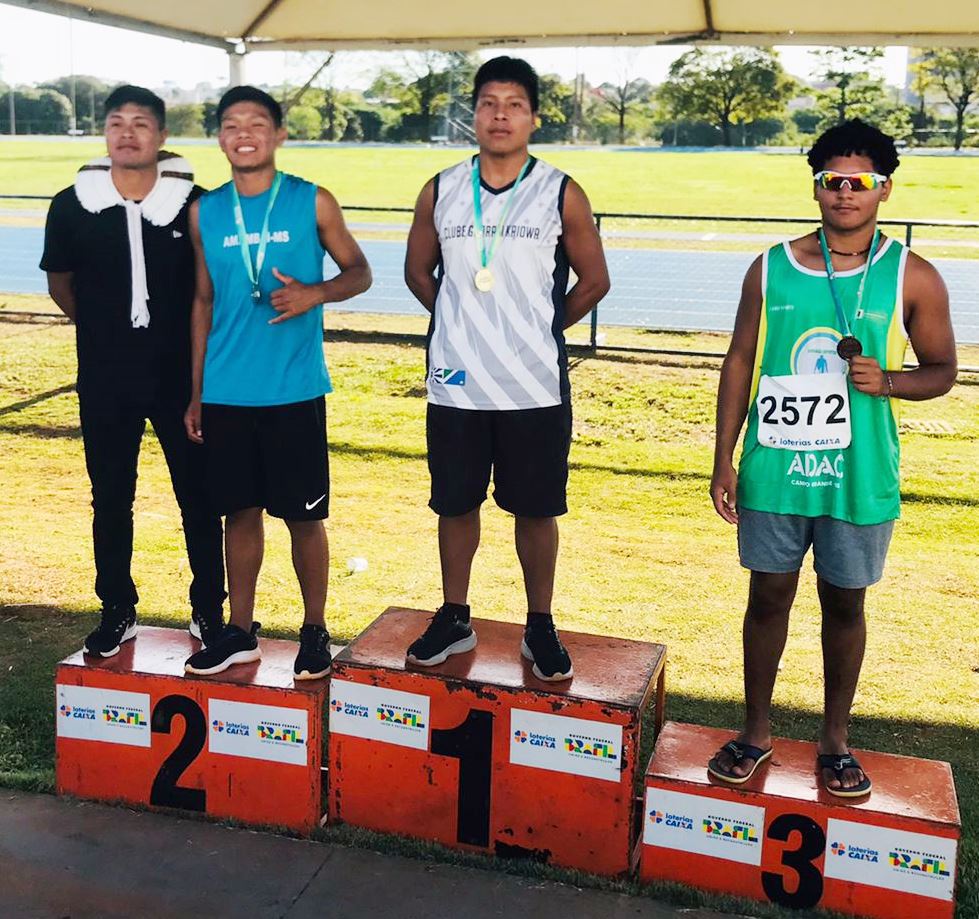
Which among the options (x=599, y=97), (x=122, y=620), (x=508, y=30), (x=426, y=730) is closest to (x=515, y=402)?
(x=426, y=730)

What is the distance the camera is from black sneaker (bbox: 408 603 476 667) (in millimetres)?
3512

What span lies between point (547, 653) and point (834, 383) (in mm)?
1108

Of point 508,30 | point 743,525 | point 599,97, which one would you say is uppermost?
point 599,97

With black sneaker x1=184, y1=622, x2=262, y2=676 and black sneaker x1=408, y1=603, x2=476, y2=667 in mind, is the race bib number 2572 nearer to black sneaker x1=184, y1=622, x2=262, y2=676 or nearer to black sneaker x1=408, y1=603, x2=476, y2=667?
black sneaker x1=408, y1=603, x2=476, y2=667

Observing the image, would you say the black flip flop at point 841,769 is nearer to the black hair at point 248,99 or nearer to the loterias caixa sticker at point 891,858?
the loterias caixa sticker at point 891,858

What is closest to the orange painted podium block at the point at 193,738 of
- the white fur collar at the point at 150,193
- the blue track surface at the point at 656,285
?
the white fur collar at the point at 150,193

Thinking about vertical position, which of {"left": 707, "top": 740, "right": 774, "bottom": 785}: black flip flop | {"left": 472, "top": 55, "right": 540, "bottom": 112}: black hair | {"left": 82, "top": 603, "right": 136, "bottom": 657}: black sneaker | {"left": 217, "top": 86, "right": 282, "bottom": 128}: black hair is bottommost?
{"left": 707, "top": 740, "right": 774, "bottom": 785}: black flip flop

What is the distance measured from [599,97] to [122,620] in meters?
69.8

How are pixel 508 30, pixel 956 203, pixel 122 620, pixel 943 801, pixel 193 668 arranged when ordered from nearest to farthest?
pixel 943 801
pixel 193 668
pixel 122 620
pixel 508 30
pixel 956 203

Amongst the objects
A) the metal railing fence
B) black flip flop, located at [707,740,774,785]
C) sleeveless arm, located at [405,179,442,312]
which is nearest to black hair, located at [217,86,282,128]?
sleeveless arm, located at [405,179,442,312]

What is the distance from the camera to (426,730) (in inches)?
135

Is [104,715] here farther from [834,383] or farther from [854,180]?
[854,180]

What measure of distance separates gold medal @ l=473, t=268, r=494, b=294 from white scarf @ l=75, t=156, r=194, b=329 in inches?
38.6

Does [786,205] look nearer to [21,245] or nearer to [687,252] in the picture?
[687,252]
